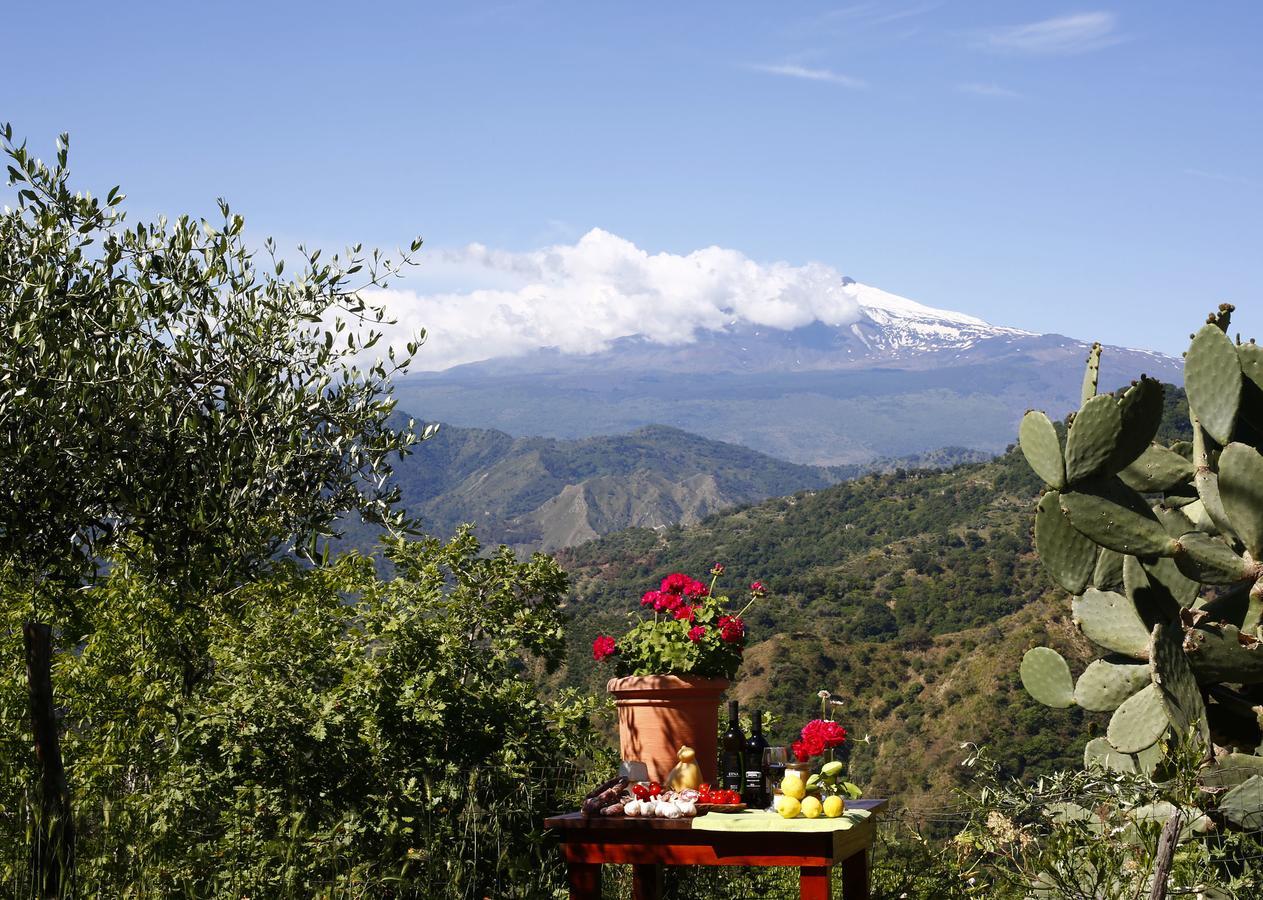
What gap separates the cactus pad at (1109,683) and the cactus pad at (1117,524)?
549mm

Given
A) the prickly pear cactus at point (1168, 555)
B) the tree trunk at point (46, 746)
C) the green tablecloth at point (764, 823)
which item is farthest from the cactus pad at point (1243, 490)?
the tree trunk at point (46, 746)

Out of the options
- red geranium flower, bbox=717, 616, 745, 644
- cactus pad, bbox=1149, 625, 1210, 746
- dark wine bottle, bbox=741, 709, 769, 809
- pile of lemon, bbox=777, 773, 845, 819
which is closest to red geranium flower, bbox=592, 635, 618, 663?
red geranium flower, bbox=717, 616, 745, 644

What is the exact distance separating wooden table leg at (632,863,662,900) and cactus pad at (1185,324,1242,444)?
2695 millimetres

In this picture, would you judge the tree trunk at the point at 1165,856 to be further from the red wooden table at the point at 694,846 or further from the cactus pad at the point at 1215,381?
the cactus pad at the point at 1215,381

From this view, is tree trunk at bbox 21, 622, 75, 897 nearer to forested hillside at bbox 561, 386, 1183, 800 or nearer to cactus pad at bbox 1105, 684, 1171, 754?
cactus pad at bbox 1105, 684, 1171, 754

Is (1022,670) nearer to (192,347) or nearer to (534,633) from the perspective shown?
(534,633)

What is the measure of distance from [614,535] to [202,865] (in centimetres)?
10284

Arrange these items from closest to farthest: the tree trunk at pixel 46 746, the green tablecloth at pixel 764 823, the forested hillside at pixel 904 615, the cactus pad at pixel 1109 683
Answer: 1. the green tablecloth at pixel 764 823
2. the tree trunk at pixel 46 746
3. the cactus pad at pixel 1109 683
4. the forested hillside at pixel 904 615

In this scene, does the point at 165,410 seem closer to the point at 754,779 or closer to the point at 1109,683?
the point at 754,779

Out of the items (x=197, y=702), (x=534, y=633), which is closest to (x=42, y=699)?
(x=197, y=702)

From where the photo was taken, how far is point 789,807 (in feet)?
12.9

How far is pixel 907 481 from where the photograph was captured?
77188 millimetres

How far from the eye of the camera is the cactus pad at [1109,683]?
474cm

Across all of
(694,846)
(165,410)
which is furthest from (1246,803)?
(165,410)
